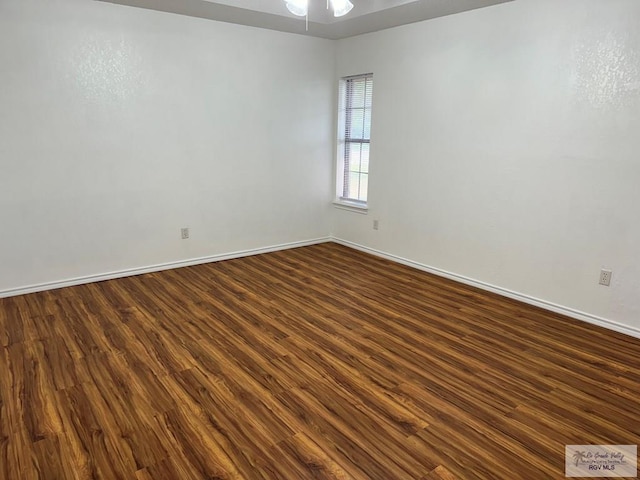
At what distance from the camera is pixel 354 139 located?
516 cm

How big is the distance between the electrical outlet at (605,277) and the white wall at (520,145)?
4cm

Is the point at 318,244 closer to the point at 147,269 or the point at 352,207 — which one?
the point at 352,207

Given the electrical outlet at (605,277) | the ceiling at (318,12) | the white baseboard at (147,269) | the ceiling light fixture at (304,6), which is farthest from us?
the white baseboard at (147,269)

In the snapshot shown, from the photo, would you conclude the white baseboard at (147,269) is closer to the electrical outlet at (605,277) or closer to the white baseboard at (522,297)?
the white baseboard at (522,297)

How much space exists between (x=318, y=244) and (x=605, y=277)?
10.3ft

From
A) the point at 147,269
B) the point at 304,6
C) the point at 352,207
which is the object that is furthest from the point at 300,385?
the point at 352,207

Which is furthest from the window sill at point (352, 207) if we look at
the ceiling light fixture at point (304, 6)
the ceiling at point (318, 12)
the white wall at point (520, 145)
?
the ceiling light fixture at point (304, 6)

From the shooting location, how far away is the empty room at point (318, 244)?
203cm

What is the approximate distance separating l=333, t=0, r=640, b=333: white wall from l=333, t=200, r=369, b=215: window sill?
0.37 m

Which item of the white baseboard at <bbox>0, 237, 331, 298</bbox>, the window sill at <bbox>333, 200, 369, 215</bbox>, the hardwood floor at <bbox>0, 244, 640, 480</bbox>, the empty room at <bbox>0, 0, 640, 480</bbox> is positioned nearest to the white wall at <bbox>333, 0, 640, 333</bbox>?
the empty room at <bbox>0, 0, 640, 480</bbox>

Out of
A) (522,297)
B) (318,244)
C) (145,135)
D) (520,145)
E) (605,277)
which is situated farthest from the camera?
(318,244)

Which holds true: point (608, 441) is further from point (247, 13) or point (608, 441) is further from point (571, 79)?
point (247, 13)

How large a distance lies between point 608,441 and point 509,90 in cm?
265

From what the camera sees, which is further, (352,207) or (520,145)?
(352,207)
